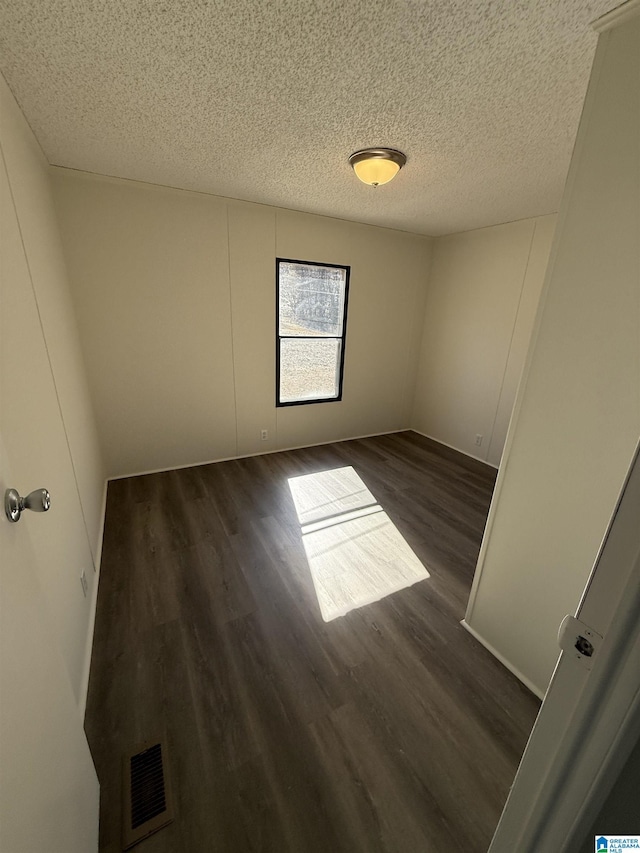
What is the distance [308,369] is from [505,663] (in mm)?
3069

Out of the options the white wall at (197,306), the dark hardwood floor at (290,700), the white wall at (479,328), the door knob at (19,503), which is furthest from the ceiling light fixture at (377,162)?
the dark hardwood floor at (290,700)

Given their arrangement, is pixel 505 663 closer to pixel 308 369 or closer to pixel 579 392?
pixel 579 392

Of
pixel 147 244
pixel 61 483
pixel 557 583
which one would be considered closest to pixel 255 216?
pixel 147 244

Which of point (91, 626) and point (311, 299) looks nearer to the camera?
point (91, 626)

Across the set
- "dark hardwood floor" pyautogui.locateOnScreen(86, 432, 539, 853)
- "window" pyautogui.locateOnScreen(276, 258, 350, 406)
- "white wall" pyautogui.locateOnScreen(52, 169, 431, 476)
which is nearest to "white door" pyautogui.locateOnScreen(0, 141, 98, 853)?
"dark hardwood floor" pyautogui.locateOnScreen(86, 432, 539, 853)

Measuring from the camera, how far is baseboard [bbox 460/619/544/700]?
1.47m

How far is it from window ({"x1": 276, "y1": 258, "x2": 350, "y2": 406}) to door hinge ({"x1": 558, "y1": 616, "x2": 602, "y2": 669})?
10.9 feet

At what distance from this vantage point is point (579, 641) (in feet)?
1.77

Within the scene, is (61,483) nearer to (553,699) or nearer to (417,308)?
(553,699)

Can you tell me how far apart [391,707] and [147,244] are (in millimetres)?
3490

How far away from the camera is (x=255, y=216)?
306 cm

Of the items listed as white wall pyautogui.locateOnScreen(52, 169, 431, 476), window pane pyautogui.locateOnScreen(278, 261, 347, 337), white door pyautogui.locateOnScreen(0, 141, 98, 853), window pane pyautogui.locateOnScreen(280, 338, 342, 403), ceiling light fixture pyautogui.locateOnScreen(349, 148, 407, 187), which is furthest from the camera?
window pane pyautogui.locateOnScreen(280, 338, 342, 403)

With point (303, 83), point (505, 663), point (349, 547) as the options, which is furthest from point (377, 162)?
point (505, 663)

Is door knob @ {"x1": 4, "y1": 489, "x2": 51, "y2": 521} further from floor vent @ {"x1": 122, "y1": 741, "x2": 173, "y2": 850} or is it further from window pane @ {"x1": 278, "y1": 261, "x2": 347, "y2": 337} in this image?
window pane @ {"x1": 278, "y1": 261, "x2": 347, "y2": 337}
